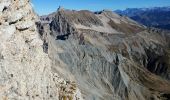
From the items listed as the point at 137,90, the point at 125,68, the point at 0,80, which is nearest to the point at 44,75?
the point at 0,80

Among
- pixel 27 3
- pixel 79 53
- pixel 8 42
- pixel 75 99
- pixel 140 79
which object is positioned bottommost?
pixel 140 79

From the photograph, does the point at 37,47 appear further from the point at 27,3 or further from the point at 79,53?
the point at 79,53

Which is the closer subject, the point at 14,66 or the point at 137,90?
the point at 14,66

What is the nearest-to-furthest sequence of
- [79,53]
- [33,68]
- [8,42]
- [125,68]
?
[8,42], [33,68], [79,53], [125,68]

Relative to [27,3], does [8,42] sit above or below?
below

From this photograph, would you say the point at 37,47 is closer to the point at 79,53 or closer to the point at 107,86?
the point at 107,86

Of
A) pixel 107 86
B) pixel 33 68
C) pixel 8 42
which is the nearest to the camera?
pixel 8 42
